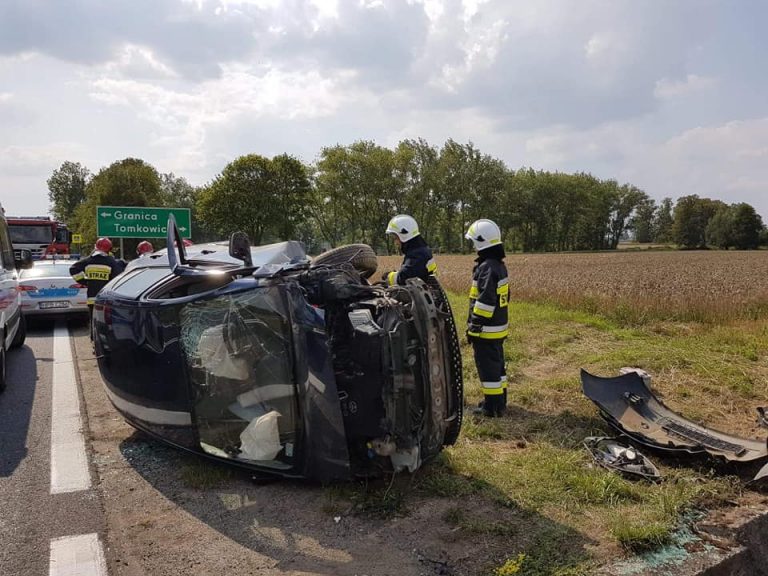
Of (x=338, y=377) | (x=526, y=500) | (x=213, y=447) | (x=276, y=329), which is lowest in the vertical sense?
(x=526, y=500)

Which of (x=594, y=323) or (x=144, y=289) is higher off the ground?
(x=144, y=289)

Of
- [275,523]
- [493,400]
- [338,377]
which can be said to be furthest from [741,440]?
[275,523]

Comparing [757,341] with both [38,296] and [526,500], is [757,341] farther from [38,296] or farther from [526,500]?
[38,296]

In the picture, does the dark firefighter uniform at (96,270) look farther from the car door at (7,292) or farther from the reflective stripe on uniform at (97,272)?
the car door at (7,292)

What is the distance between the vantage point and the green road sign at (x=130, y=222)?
19438 millimetres

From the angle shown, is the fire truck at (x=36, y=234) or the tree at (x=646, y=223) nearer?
the fire truck at (x=36, y=234)

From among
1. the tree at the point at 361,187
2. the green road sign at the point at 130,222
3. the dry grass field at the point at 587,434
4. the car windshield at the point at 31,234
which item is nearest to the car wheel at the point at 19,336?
the dry grass field at the point at 587,434

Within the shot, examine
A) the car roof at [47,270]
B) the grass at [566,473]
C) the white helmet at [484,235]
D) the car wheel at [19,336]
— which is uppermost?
the white helmet at [484,235]

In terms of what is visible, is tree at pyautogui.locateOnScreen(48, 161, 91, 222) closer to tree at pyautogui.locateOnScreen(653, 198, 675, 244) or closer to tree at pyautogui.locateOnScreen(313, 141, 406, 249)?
tree at pyautogui.locateOnScreen(313, 141, 406, 249)

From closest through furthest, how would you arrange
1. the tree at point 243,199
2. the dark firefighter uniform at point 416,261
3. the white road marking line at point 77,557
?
the white road marking line at point 77,557 < the dark firefighter uniform at point 416,261 < the tree at point 243,199

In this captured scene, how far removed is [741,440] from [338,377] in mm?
3068

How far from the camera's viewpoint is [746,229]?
67688mm

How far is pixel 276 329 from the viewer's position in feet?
11.0

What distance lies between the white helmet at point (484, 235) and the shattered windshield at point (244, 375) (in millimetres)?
2567
